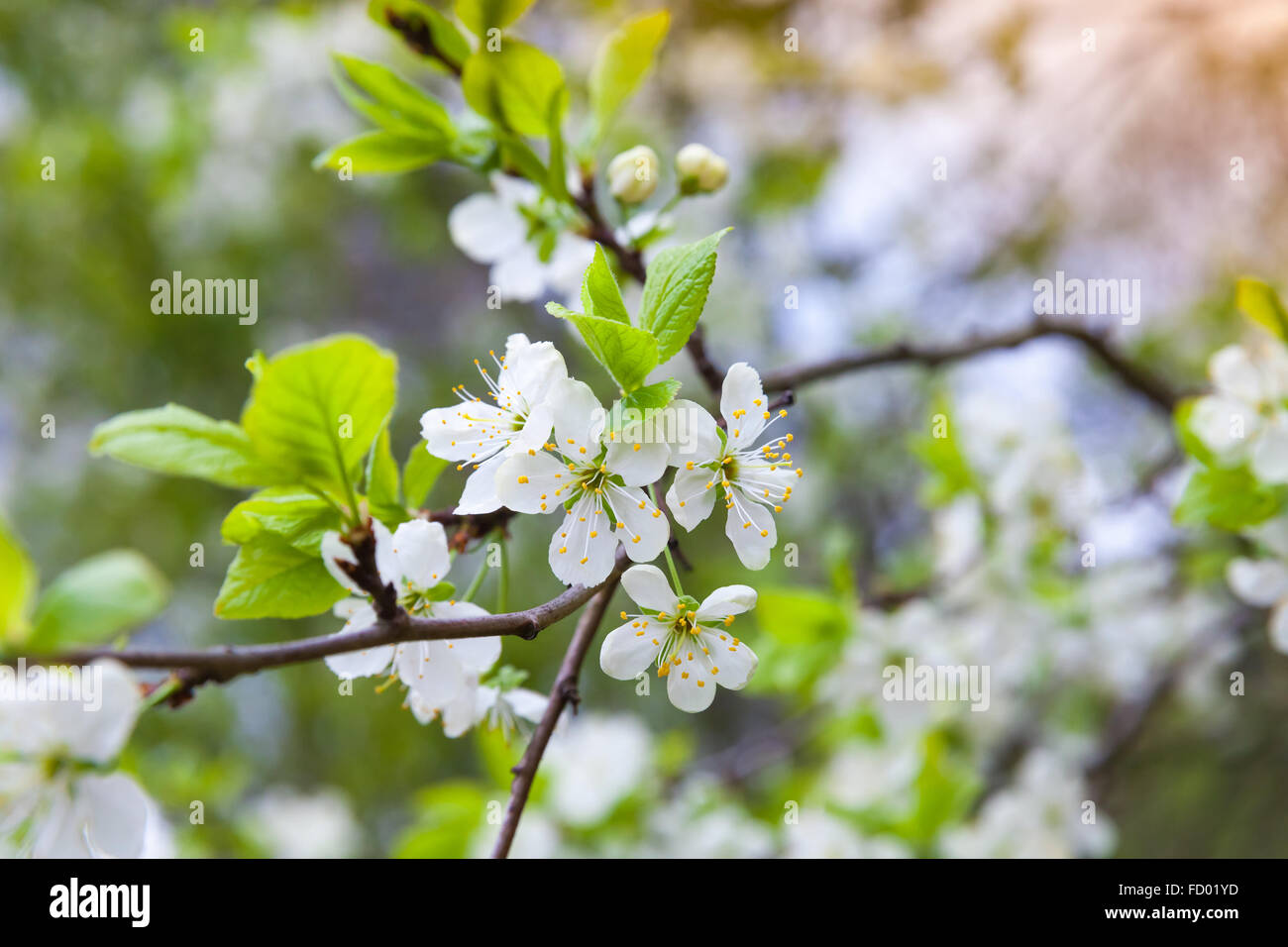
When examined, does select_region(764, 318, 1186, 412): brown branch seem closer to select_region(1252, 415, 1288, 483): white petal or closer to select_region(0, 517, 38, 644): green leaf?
select_region(1252, 415, 1288, 483): white petal

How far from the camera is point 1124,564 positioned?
1.65m

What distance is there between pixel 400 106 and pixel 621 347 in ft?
1.42

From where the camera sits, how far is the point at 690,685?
Answer: 1.85 ft

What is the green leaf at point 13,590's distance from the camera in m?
0.45

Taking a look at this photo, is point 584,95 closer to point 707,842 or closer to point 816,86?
point 816,86

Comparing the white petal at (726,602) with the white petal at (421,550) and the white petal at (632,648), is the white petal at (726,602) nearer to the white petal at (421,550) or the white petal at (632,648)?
the white petal at (632,648)

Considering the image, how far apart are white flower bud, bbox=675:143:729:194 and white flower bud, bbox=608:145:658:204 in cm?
4

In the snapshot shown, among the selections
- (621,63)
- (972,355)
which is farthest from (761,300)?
(621,63)

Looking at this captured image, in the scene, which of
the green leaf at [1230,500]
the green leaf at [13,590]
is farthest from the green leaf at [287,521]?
the green leaf at [1230,500]

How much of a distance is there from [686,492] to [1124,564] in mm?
1437

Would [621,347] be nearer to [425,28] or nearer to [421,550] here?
[421,550]

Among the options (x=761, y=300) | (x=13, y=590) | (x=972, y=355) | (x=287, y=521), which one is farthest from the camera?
(x=761, y=300)
